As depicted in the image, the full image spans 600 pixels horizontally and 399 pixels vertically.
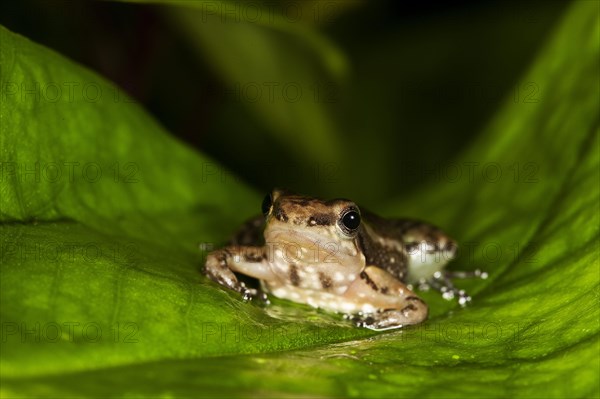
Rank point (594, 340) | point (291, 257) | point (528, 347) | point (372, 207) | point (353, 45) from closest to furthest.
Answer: point (594, 340)
point (528, 347)
point (291, 257)
point (372, 207)
point (353, 45)

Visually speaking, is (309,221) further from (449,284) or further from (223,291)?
(223,291)

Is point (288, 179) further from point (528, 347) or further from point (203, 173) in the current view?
point (528, 347)

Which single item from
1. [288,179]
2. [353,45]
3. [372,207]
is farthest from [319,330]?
[353,45]

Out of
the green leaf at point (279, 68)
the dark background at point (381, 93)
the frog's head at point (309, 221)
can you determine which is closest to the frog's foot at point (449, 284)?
the frog's head at point (309, 221)

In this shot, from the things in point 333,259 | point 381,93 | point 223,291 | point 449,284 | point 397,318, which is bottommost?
point 223,291

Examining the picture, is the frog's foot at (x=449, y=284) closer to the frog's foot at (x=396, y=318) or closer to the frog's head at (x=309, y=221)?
the frog's foot at (x=396, y=318)

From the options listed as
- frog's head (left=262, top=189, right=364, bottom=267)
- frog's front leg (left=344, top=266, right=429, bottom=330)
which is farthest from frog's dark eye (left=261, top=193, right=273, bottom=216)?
frog's front leg (left=344, top=266, right=429, bottom=330)

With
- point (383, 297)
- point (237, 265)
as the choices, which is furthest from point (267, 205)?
point (383, 297)

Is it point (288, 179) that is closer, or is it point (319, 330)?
point (319, 330)
